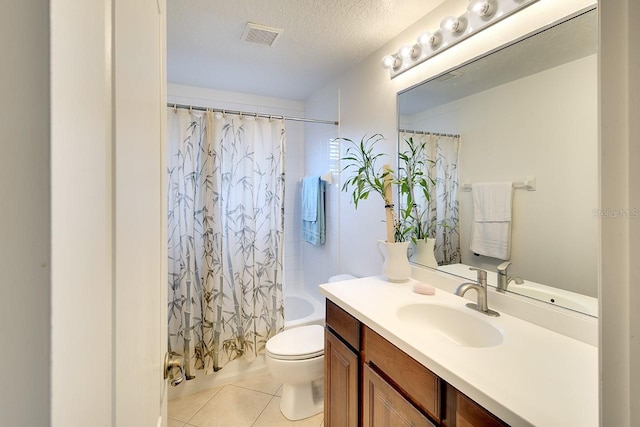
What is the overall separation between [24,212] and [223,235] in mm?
1942

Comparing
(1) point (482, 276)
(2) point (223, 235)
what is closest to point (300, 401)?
(2) point (223, 235)

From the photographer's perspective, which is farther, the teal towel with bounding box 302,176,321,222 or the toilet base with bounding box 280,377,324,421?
the teal towel with bounding box 302,176,321,222

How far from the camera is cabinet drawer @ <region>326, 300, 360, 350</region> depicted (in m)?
1.27

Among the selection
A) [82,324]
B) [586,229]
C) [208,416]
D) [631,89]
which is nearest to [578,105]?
Answer: [586,229]

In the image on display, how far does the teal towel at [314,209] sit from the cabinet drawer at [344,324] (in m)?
1.20

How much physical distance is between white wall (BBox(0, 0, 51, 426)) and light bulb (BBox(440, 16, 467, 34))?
167 centimetres

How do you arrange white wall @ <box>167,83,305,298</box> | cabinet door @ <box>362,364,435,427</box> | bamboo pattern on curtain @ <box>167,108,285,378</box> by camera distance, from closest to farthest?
1. cabinet door @ <box>362,364,435,427</box>
2. bamboo pattern on curtain @ <box>167,108,285,378</box>
3. white wall @ <box>167,83,305,298</box>

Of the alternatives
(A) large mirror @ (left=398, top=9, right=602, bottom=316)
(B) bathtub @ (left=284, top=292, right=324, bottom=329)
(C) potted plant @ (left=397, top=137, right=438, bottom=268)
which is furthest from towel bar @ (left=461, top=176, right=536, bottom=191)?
(B) bathtub @ (left=284, top=292, right=324, bottom=329)

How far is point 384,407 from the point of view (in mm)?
1077

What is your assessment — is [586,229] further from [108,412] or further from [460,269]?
[108,412]

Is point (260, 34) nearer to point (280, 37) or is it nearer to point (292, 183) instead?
point (280, 37)

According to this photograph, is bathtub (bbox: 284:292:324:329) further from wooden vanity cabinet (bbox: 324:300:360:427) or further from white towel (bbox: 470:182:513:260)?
white towel (bbox: 470:182:513:260)

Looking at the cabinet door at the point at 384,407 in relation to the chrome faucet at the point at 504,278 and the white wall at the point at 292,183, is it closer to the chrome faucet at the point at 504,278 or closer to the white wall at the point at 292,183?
the chrome faucet at the point at 504,278

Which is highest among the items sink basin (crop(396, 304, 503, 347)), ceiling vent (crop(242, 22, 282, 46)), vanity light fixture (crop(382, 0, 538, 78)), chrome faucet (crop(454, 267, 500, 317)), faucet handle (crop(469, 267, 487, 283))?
ceiling vent (crop(242, 22, 282, 46))
